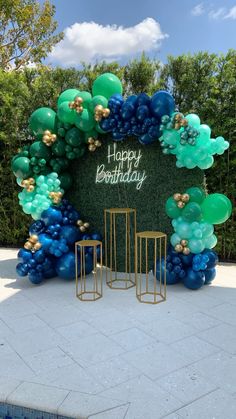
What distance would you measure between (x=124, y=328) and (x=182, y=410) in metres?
Answer: 1.35

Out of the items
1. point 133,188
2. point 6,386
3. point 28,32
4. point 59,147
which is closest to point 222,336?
point 6,386

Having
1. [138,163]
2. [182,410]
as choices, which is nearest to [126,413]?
[182,410]

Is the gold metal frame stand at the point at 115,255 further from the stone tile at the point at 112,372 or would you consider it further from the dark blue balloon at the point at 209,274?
the stone tile at the point at 112,372

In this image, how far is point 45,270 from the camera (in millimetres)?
5125

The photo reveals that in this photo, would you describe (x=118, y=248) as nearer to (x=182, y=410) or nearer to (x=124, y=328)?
(x=124, y=328)

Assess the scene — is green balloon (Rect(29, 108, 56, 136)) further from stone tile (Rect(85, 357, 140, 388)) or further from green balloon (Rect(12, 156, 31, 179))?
stone tile (Rect(85, 357, 140, 388))

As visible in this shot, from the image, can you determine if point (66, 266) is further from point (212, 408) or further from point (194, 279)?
point (212, 408)

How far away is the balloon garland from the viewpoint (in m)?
4.63

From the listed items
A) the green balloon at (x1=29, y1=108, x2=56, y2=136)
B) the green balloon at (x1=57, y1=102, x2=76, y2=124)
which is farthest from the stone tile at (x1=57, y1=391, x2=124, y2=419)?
the green balloon at (x1=29, y1=108, x2=56, y2=136)

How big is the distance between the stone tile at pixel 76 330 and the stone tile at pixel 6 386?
0.81 meters

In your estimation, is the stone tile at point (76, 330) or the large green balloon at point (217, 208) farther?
the large green balloon at point (217, 208)

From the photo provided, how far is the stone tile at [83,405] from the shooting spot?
7.97 feet

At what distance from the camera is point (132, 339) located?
3.52m

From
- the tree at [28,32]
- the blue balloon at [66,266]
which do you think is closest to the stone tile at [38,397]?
the blue balloon at [66,266]
